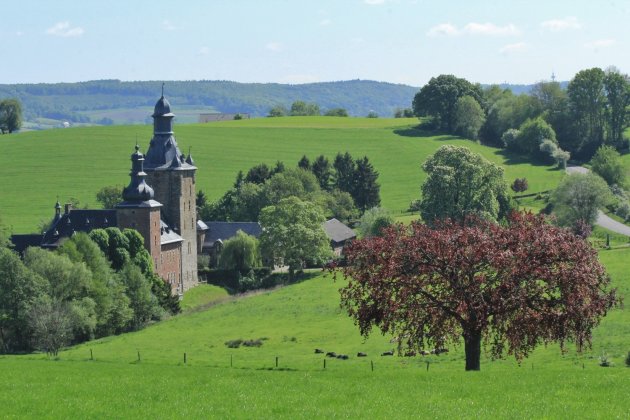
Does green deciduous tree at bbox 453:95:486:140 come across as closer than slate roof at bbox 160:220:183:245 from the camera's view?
No

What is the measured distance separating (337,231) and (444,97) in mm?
58930

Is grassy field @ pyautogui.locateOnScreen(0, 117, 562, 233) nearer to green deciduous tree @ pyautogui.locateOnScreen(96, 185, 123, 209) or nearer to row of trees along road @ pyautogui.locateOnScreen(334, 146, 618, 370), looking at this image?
green deciduous tree @ pyautogui.locateOnScreen(96, 185, 123, 209)

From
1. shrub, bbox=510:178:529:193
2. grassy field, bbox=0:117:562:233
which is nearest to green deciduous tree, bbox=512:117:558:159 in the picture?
grassy field, bbox=0:117:562:233

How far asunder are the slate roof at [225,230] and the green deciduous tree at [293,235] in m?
8.88

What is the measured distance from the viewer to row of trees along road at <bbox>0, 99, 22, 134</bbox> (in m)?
181

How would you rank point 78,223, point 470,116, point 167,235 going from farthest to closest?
point 470,116 < point 167,235 < point 78,223

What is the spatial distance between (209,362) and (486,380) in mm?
17817

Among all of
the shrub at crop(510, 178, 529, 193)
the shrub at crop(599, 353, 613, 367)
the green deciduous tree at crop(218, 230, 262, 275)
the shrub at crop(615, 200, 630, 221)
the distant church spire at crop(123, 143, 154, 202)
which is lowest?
the green deciduous tree at crop(218, 230, 262, 275)

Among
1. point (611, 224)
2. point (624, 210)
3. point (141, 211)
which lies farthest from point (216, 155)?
point (611, 224)

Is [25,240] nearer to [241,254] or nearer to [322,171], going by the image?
[241,254]

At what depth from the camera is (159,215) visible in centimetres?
9050

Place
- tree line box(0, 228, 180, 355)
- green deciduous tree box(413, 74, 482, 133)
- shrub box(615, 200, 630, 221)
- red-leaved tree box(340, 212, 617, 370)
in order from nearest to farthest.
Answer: red-leaved tree box(340, 212, 617, 370), tree line box(0, 228, 180, 355), shrub box(615, 200, 630, 221), green deciduous tree box(413, 74, 482, 133)

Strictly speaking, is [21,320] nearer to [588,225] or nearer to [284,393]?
[284,393]

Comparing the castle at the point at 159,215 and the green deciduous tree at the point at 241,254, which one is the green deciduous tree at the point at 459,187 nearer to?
the green deciduous tree at the point at 241,254
